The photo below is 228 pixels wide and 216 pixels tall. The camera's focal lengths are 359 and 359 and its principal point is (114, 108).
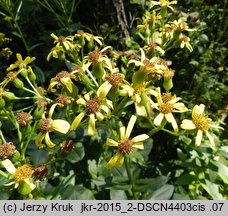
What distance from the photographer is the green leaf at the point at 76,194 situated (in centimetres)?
175

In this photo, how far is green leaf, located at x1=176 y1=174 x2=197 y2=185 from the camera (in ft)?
7.22

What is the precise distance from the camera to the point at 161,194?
73.2 inches

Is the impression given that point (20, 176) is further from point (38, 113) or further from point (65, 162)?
point (65, 162)

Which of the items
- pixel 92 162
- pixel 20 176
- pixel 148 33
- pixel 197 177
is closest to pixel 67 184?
pixel 92 162

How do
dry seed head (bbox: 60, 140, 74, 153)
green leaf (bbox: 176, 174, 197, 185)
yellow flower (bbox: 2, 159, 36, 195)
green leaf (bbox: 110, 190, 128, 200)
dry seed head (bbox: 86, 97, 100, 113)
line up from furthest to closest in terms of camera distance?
1. green leaf (bbox: 176, 174, 197, 185)
2. green leaf (bbox: 110, 190, 128, 200)
3. dry seed head (bbox: 60, 140, 74, 153)
4. dry seed head (bbox: 86, 97, 100, 113)
5. yellow flower (bbox: 2, 159, 36, 195)

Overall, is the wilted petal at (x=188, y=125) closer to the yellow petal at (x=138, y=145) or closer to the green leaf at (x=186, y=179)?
the yellow petal at (x=138, y=145)

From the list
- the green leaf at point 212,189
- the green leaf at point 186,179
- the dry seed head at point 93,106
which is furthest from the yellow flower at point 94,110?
the green leaf at point 212,189

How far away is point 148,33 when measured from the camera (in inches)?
87.9

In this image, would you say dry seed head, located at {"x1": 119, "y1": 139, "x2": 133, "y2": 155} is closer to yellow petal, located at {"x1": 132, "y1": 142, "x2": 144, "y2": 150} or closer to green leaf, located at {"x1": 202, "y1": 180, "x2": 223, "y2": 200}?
yellow petal, located at {"x1": 132, "y1": 142, "x2": 144, "y2": 150}

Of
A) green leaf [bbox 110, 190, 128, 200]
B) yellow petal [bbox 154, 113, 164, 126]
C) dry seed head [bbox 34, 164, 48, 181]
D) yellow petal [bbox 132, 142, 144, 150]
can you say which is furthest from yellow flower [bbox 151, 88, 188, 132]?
dry seed head [bbox 34, 164, 48, 181]

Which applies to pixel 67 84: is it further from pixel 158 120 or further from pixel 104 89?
pixel 158 120

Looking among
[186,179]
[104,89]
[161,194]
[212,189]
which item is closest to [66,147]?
[104,89]

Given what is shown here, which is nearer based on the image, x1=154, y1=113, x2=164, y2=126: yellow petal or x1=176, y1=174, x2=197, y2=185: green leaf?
x1=154, y1=113, x2=164, y2=126: yellow petal

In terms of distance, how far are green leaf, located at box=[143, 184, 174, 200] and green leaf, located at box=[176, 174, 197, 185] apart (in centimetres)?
34
